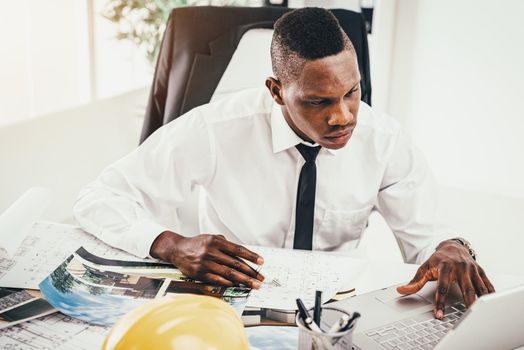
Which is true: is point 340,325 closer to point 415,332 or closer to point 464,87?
point 415,332

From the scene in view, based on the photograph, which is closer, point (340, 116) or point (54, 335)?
point (54, 335)

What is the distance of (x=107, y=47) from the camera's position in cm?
288

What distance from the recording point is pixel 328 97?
49.3 inches

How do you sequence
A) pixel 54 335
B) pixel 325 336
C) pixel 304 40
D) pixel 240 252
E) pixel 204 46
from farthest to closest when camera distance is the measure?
pixel 204 46 → pixel 304 40 → pixel 240 252 → pixel 54 335 → pixel 325 336

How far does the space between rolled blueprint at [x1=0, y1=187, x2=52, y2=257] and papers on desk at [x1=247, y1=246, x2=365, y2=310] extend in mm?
408

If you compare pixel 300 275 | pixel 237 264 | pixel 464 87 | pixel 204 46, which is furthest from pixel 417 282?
pixel 464 87

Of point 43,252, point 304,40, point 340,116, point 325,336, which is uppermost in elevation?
point 304,40

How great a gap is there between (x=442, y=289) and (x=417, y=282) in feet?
0.16

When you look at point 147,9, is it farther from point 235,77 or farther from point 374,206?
point 374,206

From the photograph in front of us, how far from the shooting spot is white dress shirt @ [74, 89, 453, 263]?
1.46 m

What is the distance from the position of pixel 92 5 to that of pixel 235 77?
121 cm

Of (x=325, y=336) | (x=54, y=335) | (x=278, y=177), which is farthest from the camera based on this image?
(x=278, y=177)

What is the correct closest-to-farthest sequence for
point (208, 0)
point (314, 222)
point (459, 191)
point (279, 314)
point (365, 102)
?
point (279, 314) → point (314, 222) → point (365, 102) → point (208, 0) → point (459, 191)

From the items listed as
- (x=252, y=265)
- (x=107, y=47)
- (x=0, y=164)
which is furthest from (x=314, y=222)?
(x=107, y=47)
